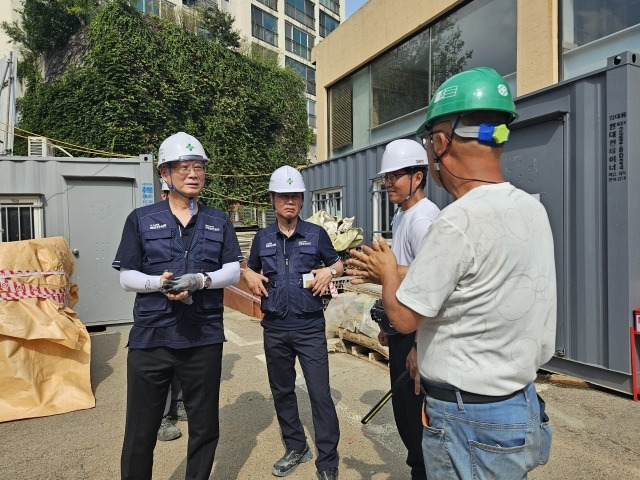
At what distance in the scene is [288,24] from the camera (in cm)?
3067

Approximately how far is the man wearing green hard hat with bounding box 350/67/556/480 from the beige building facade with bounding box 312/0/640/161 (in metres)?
5.00

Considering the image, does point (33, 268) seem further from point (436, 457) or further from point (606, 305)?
point (606, 305)

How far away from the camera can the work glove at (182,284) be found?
2.18m

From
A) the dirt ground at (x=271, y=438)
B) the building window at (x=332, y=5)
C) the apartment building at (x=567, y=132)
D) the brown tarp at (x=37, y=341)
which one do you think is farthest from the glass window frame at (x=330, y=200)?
the building window at (x=332, y=5)

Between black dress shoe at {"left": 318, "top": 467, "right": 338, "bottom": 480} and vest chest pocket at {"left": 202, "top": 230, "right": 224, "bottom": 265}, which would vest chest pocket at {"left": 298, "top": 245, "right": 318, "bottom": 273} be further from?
Answer: black dress shoe at {"left": 318, "top": 467, "right": 338, "bottom": 480}

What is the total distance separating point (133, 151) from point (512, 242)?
17.0m

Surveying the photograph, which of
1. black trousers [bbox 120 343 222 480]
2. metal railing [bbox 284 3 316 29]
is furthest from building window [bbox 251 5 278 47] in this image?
black trousers [bbox 120 343 222 480]

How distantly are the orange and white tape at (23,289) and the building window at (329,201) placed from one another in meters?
5.97

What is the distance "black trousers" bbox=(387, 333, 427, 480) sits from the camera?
239 centimetres

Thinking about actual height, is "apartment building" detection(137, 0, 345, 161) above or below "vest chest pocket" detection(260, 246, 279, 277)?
above

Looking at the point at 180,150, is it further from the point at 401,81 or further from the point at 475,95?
the point at 401,81

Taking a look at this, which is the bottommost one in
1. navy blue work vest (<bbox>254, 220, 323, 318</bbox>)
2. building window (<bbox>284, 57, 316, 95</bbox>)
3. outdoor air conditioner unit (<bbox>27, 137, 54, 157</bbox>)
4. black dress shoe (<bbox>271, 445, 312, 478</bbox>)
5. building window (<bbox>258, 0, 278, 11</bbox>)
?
black dress shoe (<bbox>271, 445, 312, 478</bbox>)

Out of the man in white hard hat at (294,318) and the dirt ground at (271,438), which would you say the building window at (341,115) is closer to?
the dirt ground at (271,438)

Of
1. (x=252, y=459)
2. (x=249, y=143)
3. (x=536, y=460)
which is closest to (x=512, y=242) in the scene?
(x=536, y=460)
